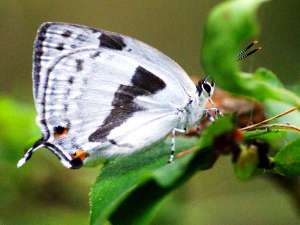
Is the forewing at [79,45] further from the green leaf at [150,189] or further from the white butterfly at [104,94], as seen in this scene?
the green leaf at [150,189]

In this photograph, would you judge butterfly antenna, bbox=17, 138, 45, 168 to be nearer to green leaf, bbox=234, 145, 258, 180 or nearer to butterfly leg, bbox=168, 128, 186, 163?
butterfly leg, bbox=168, 128, 186, 163

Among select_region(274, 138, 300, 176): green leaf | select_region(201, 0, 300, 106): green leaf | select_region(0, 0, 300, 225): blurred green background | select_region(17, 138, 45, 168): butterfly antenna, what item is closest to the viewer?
select_region(201, 0, 300, 106): green leaf

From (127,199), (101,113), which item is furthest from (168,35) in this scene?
(127,199)

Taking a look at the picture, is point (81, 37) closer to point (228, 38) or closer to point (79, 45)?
point (79, 45)

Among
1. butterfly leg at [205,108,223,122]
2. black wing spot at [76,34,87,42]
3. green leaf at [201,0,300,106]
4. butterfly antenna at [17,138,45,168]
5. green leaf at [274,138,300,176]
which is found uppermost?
green leaf at [201,0,300,106]

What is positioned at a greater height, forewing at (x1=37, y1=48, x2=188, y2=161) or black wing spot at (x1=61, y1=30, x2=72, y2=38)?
black wing spot at (x1=61, y1=30, x2=72, y2=38)

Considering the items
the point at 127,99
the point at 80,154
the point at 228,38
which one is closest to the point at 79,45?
the point at 127,99

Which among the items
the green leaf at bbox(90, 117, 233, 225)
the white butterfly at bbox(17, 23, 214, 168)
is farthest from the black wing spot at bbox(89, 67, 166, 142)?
the green leaf at bbox(90, 117, 233, 225)
